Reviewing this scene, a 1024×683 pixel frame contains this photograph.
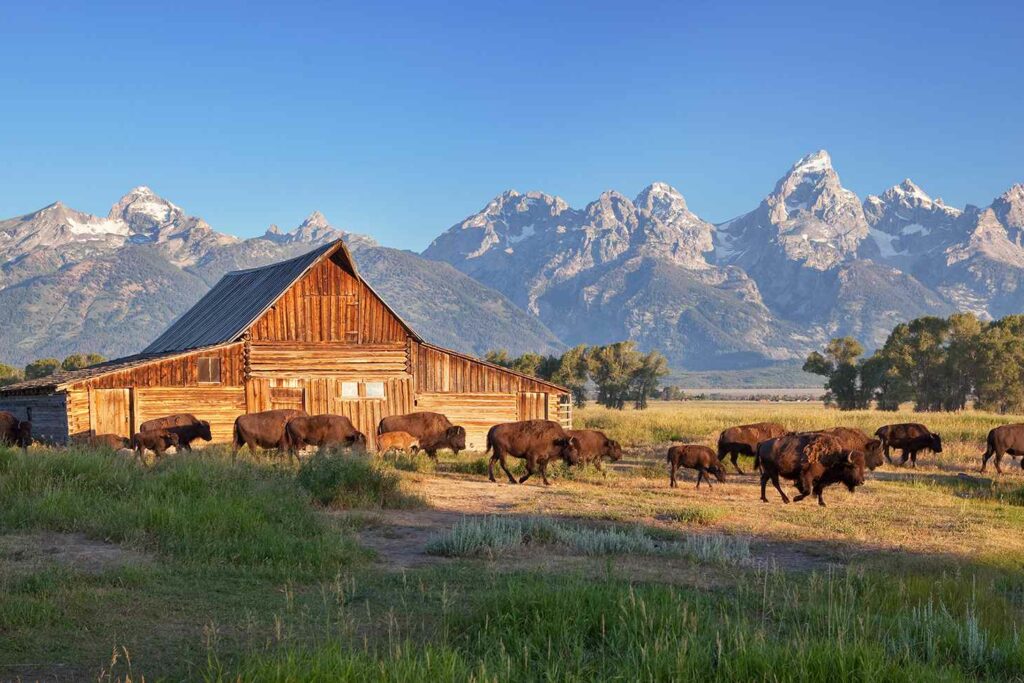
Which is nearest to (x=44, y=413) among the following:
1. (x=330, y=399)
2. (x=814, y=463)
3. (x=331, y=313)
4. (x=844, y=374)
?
(x=330, y=399)

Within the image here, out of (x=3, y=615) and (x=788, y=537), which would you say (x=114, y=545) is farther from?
(x=788, y=537)

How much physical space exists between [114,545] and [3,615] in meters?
3.62

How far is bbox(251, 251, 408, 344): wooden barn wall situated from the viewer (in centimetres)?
3173

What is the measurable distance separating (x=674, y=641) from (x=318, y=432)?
63.6 feet

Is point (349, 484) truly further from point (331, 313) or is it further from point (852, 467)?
point (331, 313)

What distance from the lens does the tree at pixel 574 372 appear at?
8381cm

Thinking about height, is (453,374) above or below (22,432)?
above

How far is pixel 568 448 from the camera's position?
901 inches

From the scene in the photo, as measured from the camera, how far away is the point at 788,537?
1489 centimetres

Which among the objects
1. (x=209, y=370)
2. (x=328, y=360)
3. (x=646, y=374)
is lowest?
(x=646, y=374)

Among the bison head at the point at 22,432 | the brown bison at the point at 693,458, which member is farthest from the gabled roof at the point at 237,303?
the brown bison at the point at 693,458

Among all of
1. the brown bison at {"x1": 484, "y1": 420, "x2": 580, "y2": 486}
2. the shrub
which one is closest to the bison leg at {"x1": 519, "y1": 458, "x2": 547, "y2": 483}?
the brown bison at {"x1": 484, "y1": 420, "x2": 580, "y2": 486}

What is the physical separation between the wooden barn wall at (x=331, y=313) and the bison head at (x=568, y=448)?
1148cm

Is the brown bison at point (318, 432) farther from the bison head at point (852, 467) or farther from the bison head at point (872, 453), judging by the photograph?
the bison head at point (872, 453)
